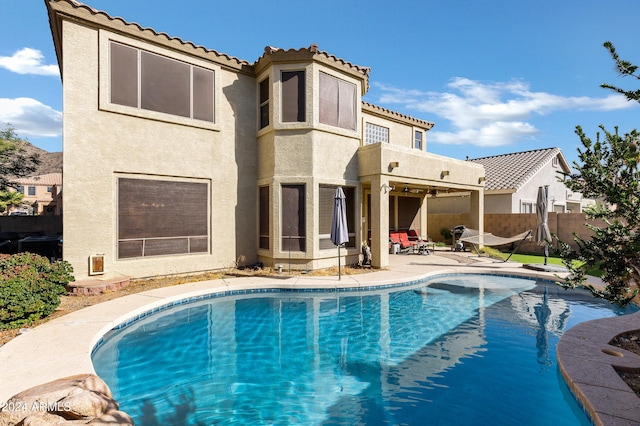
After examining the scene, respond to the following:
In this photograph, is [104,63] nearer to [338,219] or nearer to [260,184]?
[260,184]

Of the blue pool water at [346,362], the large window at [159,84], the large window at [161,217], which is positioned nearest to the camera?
the blue pool water at [346,362]

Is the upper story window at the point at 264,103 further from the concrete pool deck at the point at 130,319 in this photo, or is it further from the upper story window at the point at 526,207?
the upper story window at the point at 526,207

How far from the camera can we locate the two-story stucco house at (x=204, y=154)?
1070 cm

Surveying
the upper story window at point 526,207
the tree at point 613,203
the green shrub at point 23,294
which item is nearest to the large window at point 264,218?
the green shrub at point 23,294

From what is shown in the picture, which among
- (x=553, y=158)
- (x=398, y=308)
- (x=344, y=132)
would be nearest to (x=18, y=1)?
(x=344, y=132)

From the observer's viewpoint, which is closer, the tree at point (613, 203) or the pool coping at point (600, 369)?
the tree at point (613, 203)

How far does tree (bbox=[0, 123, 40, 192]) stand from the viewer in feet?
76.4

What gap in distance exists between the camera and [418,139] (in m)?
22.2

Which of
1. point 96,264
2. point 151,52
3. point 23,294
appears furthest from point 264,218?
point 23,294

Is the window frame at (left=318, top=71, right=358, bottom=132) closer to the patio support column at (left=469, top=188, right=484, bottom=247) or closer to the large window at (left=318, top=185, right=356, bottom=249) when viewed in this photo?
the large window at (left=318, top=185, right=356, bottom=249)

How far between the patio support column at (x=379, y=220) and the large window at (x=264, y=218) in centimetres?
467

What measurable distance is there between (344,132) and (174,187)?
7533 millimetres

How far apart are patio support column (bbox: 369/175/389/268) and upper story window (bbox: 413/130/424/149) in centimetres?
913

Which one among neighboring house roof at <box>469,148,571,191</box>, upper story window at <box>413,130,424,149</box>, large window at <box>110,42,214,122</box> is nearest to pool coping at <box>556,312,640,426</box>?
large window at <box>110,42,214,122</box>
